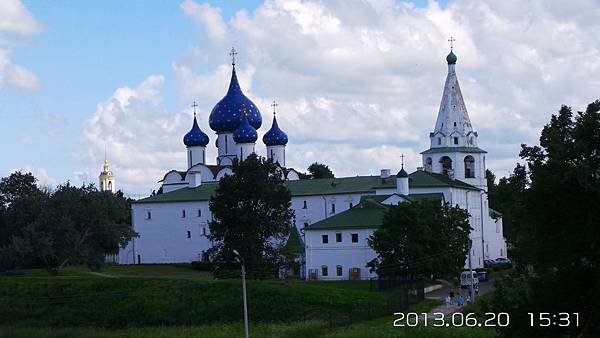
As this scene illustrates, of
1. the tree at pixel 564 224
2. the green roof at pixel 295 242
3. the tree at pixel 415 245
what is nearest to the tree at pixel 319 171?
the green roof at pixel 295 242

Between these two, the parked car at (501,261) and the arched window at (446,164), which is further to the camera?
the arched window at (446,164)

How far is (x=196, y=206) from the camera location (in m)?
76.6

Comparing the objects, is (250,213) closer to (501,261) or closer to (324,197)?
(324,197)

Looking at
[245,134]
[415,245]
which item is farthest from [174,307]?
[245,134]

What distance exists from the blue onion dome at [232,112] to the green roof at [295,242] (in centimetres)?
1598

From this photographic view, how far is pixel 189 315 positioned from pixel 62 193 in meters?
19.5

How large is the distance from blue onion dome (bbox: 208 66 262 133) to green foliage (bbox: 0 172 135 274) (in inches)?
705

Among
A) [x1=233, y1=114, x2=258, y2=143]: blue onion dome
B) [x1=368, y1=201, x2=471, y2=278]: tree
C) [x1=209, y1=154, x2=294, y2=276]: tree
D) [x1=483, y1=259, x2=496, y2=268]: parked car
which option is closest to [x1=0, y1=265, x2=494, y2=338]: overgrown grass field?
[x1=368, y1=201, x2=471, y2=278]: tree

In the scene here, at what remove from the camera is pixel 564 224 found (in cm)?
2148

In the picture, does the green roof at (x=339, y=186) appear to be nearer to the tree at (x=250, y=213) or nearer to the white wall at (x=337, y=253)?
the white wall at (x=337, y=253)

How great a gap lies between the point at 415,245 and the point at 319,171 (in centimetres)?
5843

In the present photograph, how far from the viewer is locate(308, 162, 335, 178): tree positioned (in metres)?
109

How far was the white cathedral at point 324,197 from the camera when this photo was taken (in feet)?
201

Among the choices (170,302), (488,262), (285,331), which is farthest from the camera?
(488,262)
